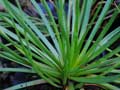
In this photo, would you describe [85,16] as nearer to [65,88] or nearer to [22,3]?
[65,88]

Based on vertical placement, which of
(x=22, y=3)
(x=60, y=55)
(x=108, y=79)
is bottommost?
(x=108, y=79)

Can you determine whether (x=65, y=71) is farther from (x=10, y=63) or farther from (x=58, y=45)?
Answer: (x=10, y=63)

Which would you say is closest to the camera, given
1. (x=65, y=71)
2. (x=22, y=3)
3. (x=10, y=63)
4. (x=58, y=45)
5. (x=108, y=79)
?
(x=108, y=79)

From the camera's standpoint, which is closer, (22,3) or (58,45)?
(58,45)

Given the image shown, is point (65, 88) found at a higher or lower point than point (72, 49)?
lower

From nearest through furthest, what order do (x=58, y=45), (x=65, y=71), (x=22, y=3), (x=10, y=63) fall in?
(x=65, y=71) → (x=58, y=45) → (x=10, y=63) → (x=22, y=3)

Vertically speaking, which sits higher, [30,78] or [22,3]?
[22,3]

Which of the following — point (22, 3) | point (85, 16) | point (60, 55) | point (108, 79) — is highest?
point (22, 3)

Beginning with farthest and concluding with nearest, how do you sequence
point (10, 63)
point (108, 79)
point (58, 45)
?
1. point (10, 63)
2. point (58, 45)
3. point (108, 79)

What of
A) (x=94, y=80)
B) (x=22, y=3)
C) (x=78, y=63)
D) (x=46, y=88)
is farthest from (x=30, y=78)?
(x=22, y=3)
